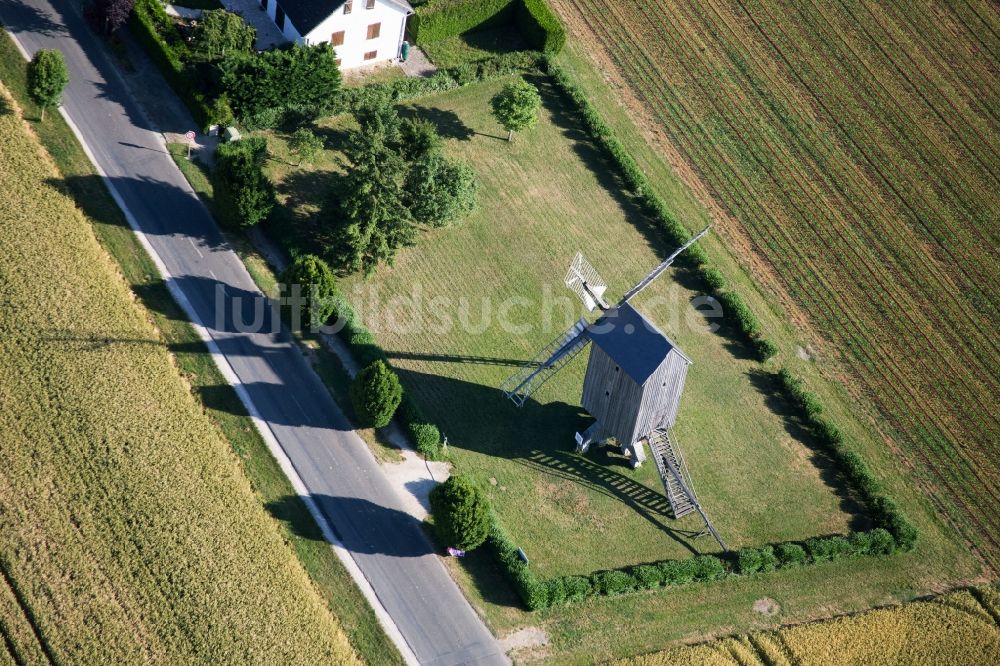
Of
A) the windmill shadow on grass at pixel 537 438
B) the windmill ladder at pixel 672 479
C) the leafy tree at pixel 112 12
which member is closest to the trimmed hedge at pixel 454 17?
the leafy tree at pixel 112 12

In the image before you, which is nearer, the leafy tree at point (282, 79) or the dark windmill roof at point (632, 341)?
the dark windmill roof at point (632, 341)

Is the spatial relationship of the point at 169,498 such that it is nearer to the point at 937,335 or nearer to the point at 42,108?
the point at 42,108

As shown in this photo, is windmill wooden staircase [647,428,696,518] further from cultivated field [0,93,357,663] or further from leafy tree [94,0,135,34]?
leafy tree [94,0,135,34]

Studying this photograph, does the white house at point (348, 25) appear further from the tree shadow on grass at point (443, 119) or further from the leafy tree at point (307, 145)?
the leafy tree at point (307, 145)

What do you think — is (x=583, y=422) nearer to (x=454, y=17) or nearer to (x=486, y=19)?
(x=454, y=17)

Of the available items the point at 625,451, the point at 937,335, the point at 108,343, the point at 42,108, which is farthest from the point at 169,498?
the point at 937,335

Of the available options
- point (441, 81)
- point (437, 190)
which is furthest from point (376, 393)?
point (441, 81)

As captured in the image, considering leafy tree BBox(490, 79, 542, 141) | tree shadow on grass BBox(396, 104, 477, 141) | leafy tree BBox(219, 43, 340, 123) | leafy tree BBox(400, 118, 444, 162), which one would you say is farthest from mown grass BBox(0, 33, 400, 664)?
leafy tree BBox(490, 79, 542, 141)
